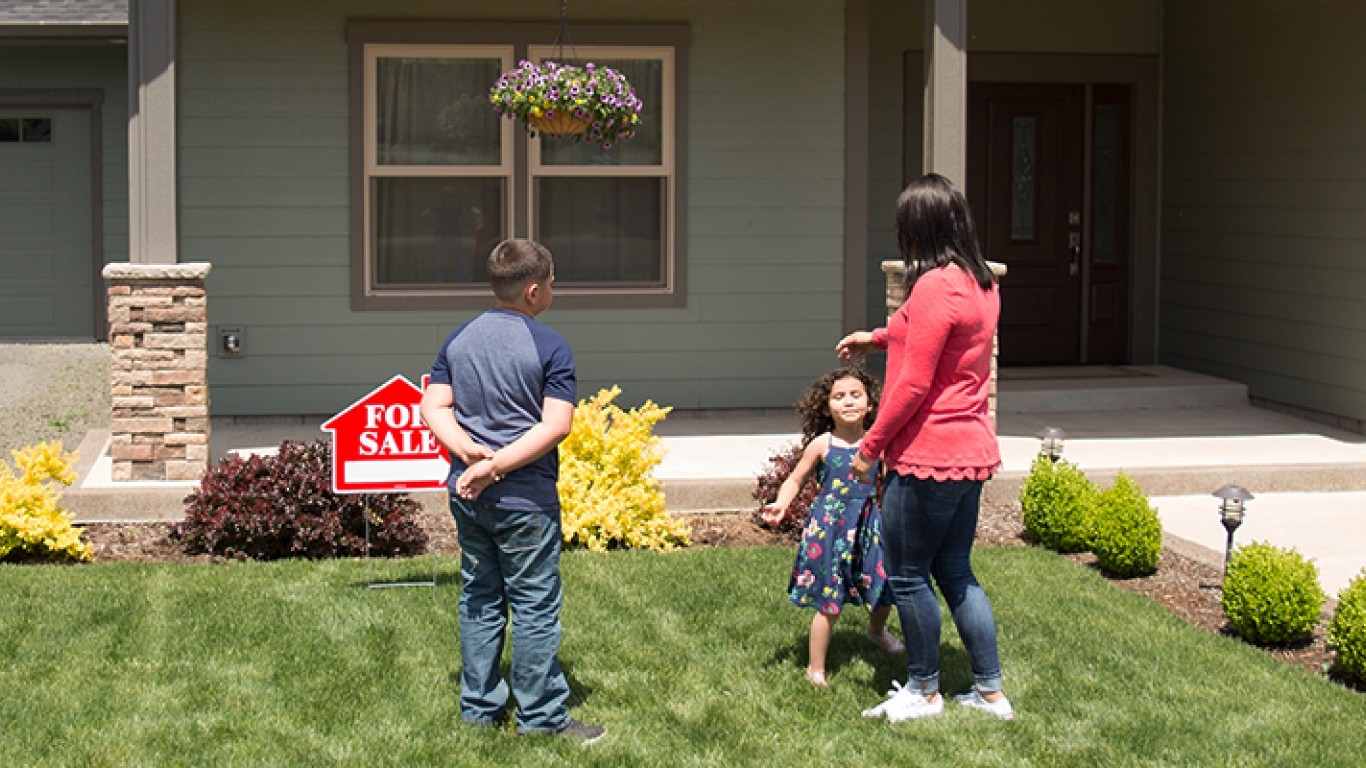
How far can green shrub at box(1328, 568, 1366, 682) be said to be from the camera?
231 inches

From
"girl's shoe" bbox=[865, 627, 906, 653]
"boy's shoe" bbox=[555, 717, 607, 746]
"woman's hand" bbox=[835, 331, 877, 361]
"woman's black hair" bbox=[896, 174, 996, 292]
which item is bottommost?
"boy's shoe" bbox=[555, 717, 607, 746]

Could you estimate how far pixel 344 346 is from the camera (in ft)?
36.0

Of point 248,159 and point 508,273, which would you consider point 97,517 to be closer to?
point 248,159

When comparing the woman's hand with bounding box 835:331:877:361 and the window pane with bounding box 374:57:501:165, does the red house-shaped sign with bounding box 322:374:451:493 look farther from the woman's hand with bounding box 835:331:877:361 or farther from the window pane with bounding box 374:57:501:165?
the window pane with bounding box 374:57:501:165

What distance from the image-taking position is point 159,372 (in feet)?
28.1

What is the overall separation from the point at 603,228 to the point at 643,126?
2.26 ft

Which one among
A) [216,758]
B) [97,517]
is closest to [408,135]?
[97,517]

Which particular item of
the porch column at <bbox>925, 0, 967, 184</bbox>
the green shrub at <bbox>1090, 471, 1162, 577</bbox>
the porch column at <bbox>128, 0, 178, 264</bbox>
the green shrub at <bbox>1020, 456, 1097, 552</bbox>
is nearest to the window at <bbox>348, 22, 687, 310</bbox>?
the porch column at <bbox>128, 0, 178, 264</bbox>

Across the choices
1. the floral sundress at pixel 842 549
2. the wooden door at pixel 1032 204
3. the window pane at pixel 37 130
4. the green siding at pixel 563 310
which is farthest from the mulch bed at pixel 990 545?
the window pane at pixel 37 130

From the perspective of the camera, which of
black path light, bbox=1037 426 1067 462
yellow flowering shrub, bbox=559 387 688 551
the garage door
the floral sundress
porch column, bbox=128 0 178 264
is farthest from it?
the garage door

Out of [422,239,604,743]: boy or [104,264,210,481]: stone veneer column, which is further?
[104,264,210,481]: stone veneer column

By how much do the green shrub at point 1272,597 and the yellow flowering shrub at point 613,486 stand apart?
2.49m

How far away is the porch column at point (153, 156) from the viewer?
8.70m

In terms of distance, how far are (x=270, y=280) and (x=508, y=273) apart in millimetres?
6103
